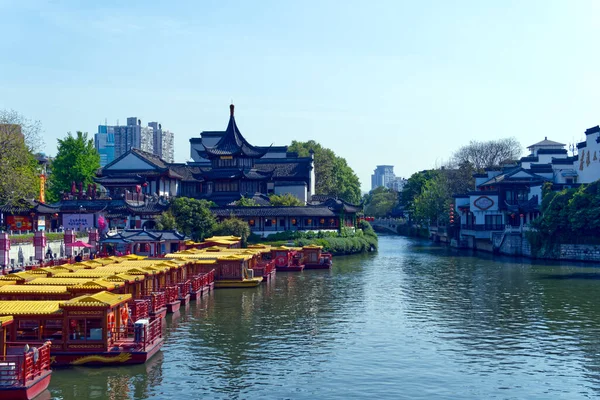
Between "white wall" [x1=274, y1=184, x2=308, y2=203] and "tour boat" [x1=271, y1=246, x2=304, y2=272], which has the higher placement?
"white wall" [x1=274, y1=184, x2=308, y2=203]

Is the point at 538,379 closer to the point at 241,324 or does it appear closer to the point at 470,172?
the point at 241,324

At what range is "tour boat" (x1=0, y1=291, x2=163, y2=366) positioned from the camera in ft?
89.3

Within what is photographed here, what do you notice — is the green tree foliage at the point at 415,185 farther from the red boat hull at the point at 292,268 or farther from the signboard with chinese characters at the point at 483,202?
the red boat hull at the point at 292,268

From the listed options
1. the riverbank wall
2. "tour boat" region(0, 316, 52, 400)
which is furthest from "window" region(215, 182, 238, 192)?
"tour boat" region(0, 316, 52, 400)

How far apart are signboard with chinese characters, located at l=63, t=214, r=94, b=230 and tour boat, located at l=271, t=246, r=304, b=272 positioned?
2497cm

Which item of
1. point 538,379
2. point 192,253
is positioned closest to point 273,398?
point 538,379

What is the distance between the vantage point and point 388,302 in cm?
4672

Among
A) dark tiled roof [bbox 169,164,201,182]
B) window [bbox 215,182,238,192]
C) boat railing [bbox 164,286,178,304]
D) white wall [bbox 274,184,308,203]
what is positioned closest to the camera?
boat railing [bbox 164,286,178,304]

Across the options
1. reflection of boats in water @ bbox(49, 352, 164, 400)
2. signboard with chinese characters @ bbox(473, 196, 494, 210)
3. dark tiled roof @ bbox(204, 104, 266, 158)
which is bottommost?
reflection of boats in water @ bbox(49, 352, 164, 400)

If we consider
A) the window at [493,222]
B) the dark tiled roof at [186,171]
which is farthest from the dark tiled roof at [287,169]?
the window at [493,222]

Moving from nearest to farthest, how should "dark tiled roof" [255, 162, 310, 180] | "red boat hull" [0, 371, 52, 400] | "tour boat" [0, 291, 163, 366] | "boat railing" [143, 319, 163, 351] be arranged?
"red boat hull" [0, 371, 52, 400], "tour boat" [0, 291, 163, 366], "boat railing" [143, 319, 163, 351], "dark tiled roof" [255, 162, 310, 180]

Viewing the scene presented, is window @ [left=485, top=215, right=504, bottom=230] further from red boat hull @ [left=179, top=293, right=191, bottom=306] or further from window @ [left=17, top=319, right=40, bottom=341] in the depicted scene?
window @ [left=17, top=319, right=40, bottom=341]

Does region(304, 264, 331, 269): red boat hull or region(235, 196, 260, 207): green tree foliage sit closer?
region(304, 264, 331, 269): red boat hull

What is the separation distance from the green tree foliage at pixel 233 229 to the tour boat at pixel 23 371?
58.1 meters
